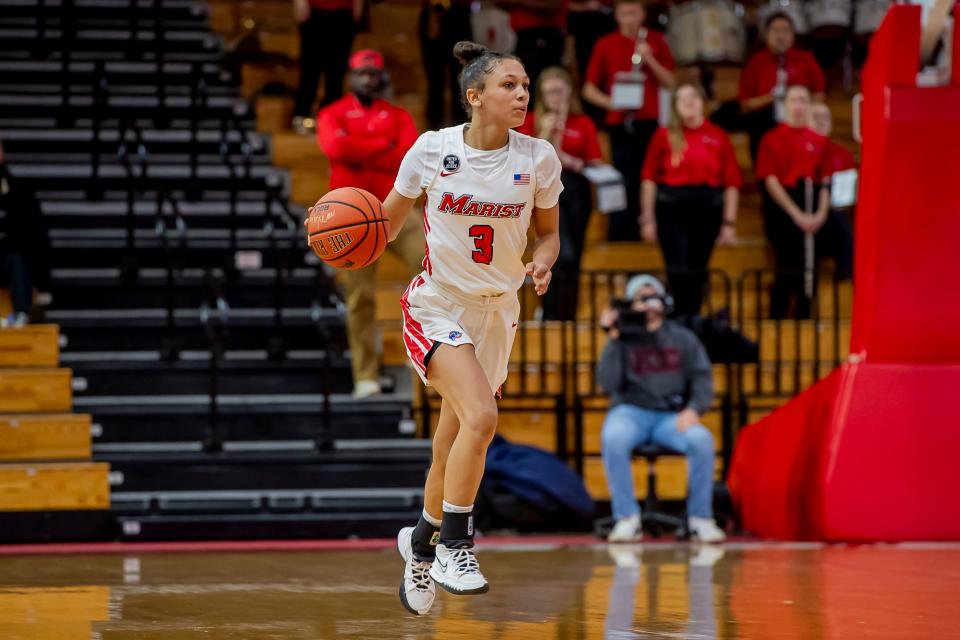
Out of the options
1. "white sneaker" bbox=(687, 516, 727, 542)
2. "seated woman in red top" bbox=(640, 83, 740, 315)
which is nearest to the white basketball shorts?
"white sneaker" bbox=(687, 516, 727, 542)

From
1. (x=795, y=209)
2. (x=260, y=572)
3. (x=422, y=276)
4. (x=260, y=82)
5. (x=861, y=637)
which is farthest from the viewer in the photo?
(x=260, y=82)

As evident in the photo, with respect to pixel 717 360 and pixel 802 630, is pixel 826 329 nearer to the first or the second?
pixel 717 360

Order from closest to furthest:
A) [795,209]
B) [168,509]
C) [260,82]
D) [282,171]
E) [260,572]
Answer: [260,572]
[168,509]
[795,209]
[282,171]
[260,82]

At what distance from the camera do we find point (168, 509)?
962 cm

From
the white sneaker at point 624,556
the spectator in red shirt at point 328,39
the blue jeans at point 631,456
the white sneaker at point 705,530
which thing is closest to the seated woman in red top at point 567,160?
the blue jeans at point 631,456

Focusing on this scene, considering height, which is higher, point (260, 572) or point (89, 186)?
point (89, 186)

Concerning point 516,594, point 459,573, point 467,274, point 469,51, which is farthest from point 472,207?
point 516,594

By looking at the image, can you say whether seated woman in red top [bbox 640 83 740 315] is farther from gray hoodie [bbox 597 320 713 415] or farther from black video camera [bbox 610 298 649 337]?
gray hoodie [bbox 597 320 713 415]

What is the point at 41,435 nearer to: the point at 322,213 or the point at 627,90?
the point at 322,213

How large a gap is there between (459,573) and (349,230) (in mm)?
1314

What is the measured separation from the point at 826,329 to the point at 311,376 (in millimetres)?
3744

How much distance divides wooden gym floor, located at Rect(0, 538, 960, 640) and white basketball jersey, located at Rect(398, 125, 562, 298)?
1.30 m

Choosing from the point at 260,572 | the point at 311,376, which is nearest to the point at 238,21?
the point at 311,376

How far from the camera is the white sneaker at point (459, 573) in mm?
5586
